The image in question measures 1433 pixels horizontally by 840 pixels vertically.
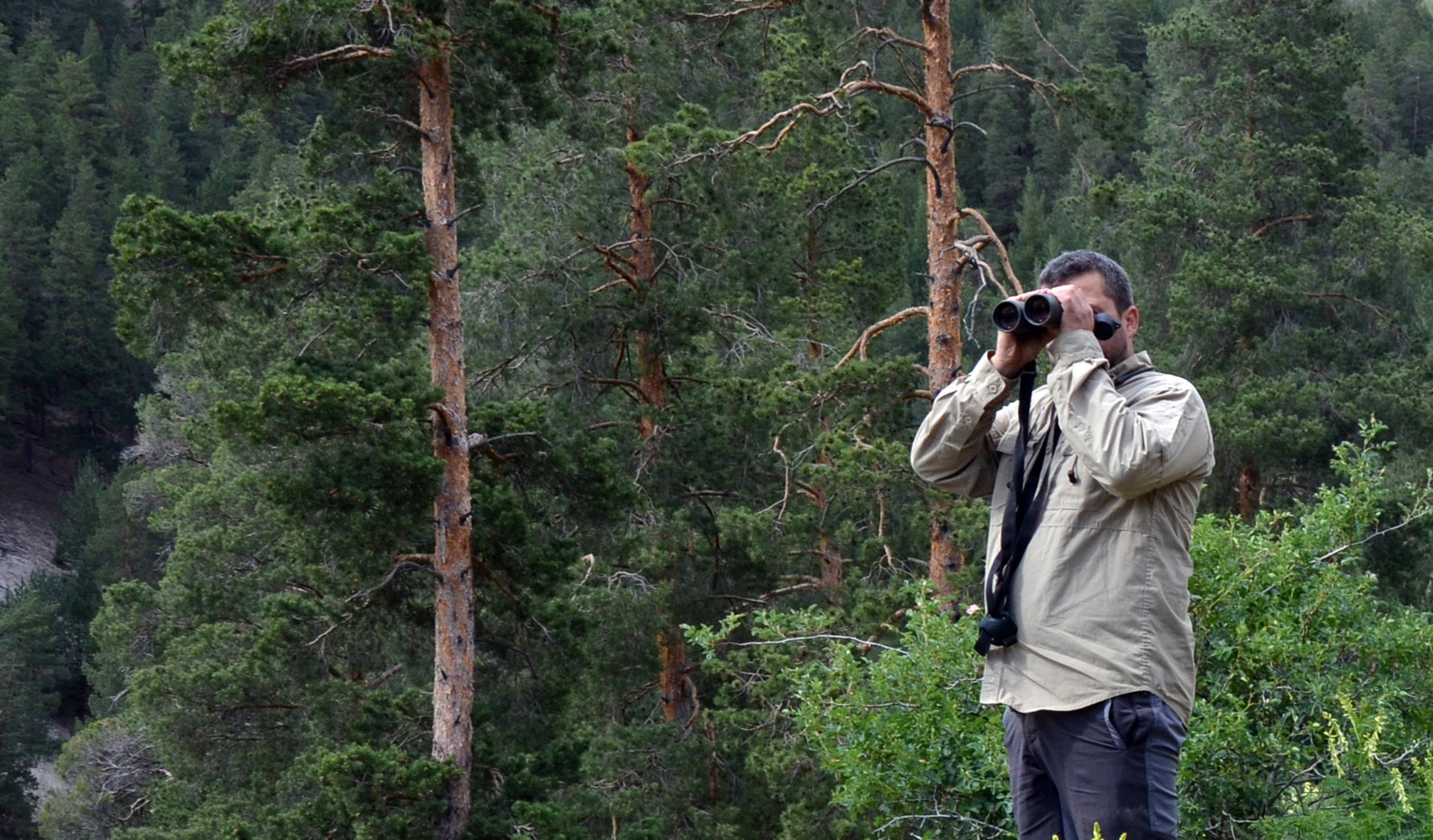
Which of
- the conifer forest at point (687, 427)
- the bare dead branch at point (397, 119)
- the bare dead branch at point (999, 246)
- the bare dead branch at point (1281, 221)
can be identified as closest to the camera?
the conifer forest at point (687, 427)

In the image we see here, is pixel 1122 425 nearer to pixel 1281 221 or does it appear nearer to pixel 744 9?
pixel 744 9

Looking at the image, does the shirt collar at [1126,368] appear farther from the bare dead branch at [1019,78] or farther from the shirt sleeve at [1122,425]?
the bare dead branch at [1019,78]

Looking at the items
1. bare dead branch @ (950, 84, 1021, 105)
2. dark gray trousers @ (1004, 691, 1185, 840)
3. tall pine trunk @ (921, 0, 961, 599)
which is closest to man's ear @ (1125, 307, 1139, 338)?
dark gray trousers @ (1004, 691, 1185, 840)

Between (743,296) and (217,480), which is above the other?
(743,296)

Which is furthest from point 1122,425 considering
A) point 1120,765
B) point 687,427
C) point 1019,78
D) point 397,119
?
point 687,427

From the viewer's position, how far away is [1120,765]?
2754 millimetres

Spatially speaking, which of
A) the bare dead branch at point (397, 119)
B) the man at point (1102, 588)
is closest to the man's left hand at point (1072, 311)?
the man at point (1102, 588)

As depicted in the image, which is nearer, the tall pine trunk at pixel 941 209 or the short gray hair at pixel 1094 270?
the short gray hair at pixel 1094 270

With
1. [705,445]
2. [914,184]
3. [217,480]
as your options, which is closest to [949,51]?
[705,445]

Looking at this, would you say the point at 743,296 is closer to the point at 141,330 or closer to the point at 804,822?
the point at 804,822

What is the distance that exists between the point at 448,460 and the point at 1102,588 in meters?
7.38

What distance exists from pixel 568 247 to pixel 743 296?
5.76 feet

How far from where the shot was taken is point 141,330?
8766 millimetres

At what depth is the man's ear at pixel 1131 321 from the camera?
2967 mm
